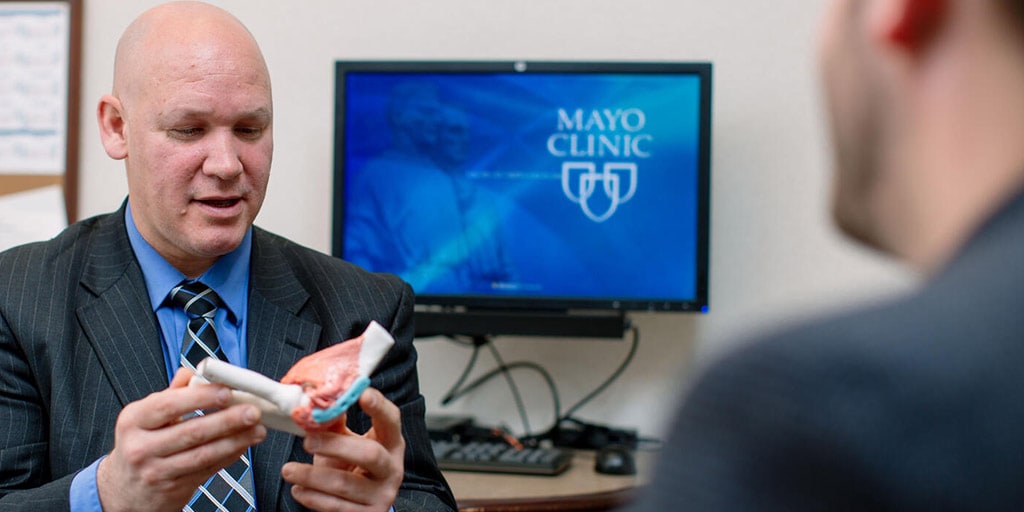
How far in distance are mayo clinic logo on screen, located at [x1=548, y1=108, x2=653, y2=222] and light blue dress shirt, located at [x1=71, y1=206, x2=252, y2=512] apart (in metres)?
0.78

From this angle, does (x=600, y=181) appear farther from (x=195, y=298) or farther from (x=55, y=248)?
(x=55, y=248)

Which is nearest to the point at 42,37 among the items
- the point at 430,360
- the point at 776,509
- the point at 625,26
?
the point at 430,360

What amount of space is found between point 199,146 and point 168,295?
210 millimetres

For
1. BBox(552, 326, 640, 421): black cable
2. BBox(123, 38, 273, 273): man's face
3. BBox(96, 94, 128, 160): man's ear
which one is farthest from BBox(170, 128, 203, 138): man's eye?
BBox(552, 326, 640, 421): black cable

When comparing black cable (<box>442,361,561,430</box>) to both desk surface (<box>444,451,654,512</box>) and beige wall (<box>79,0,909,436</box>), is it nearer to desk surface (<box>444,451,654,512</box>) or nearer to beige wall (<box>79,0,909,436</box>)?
beige wall (<box>79,0,909,436</box>)

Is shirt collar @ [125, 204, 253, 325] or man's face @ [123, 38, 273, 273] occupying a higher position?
man's face @ [123, 38, 273, 273]

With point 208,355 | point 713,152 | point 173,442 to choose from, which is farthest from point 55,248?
point 713,152

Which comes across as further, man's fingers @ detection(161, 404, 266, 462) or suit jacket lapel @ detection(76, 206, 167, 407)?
suit jacket lapel @ detection(76, 206, 167, 407)

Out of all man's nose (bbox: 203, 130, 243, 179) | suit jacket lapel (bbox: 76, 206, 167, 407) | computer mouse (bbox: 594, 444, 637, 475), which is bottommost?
computer mouse (bbox: 594, 444, 637, 475)

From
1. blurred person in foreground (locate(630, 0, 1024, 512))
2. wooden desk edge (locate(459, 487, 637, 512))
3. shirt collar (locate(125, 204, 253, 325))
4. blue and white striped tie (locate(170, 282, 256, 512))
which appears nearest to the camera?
blurred person in foreground (locate(630, 0, 1024, 512))

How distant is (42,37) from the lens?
2355 mm

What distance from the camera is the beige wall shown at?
7.10 ft

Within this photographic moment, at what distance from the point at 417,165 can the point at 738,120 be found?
2.17ft

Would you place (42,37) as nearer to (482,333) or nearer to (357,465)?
(482,333)
